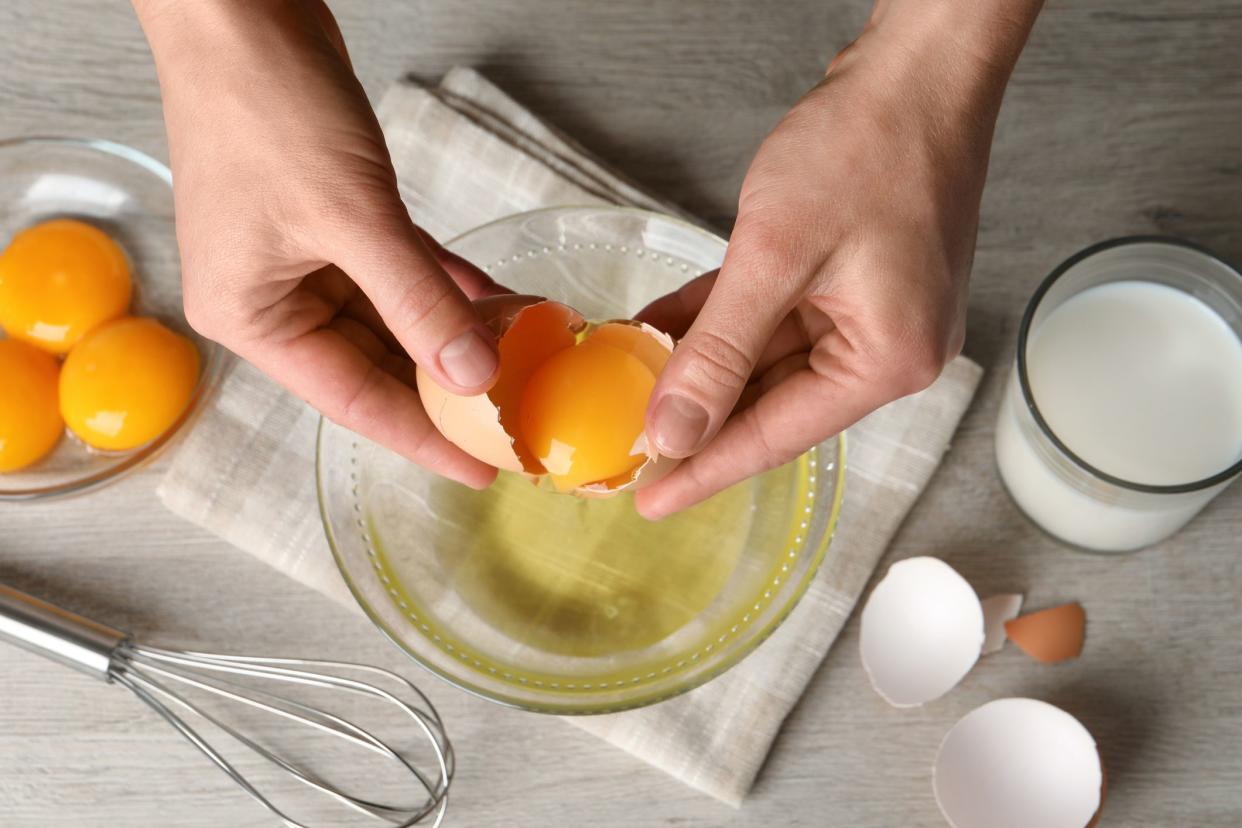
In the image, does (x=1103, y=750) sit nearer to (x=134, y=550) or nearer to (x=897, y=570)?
(x=897, y=570)

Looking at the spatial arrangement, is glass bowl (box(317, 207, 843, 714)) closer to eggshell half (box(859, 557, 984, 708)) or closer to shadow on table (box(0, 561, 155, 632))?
eggshell half (box(859, 557, 984, 708))

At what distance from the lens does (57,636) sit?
1.09m

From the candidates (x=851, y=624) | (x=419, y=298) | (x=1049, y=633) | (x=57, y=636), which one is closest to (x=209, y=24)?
(x=419, y=298)

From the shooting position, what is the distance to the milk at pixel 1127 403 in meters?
1.01

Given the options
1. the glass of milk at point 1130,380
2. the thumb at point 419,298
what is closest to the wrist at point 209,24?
the thumb at point 419,298

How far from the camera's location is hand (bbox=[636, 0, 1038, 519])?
789 mm

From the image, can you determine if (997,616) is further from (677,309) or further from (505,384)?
(505,384)

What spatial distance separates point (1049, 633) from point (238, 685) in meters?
0.87

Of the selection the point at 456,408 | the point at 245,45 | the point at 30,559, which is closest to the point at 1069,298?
the point at 456,408

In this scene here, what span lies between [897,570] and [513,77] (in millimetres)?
733

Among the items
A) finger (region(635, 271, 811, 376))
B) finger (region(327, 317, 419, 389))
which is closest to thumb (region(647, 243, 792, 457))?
finger (region(635, 271, 811, 376))

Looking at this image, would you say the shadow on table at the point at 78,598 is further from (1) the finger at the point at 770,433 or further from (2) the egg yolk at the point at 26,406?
(1) the finger at the point at 770,433

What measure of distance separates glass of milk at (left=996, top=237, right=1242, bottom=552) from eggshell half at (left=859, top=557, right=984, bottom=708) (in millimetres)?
137

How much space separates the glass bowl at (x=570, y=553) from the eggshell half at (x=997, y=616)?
0.22 m
